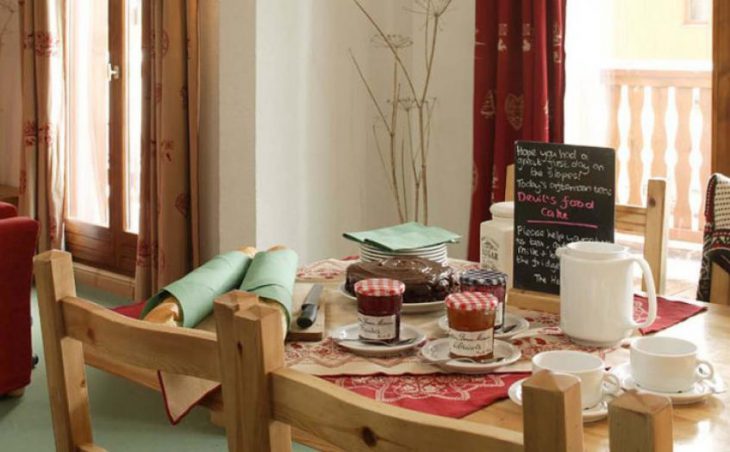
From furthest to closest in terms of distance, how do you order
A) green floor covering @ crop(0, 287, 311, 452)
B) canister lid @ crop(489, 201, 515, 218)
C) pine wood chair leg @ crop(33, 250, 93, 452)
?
green floor covering @ crop(0, 287, 311, 452) → canister lid @ crop(489, 201, 515, 218) → pine wood chair leg @ crop(33, 250, 93, 452)

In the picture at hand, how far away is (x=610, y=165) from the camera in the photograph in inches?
69.2

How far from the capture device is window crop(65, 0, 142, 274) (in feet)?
16.0

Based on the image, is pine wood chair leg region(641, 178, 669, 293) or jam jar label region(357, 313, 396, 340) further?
pine wood chair leg region(641, 178, 669, 293)

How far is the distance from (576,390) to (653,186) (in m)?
1.54

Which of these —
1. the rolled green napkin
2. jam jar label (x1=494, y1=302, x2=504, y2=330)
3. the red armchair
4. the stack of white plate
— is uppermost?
the stack of white plate

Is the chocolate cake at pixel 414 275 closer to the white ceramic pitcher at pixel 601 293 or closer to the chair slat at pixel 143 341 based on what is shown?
the white ceramic pitcher at pixel 601 293

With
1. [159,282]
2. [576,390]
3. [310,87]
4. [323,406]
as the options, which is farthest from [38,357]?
[576,390]

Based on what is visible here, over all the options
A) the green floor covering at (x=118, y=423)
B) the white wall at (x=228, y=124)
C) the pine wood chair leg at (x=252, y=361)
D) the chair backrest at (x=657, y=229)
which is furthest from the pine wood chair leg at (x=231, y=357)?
the white wall at (x=228, y=124)

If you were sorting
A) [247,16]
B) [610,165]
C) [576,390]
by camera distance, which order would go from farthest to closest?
[247,16]
[610,165]
[576,390]

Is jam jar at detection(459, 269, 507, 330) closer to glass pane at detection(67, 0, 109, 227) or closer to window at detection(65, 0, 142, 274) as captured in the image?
window at detection(65, 0, 142, 274)

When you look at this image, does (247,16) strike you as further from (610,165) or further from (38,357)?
(610,165)

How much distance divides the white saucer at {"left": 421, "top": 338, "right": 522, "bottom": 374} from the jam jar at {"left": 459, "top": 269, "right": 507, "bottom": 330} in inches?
3.4

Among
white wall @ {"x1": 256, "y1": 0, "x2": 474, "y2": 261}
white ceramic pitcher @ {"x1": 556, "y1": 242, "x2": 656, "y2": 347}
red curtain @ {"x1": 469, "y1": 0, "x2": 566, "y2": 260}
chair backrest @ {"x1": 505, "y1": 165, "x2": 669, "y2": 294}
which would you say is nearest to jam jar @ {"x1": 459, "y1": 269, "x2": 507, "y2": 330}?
white ceramic pitcher @ {"x1": 556, "y1": 242, "x2": 656, "y2": 347}

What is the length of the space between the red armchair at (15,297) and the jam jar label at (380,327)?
204 cm
